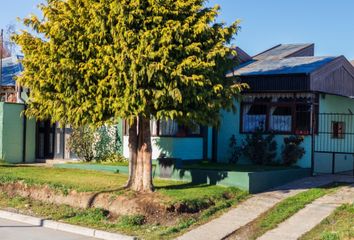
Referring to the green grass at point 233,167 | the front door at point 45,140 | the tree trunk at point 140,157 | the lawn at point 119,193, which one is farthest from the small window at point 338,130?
the front door at point 45,140

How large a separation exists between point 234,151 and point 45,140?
7679mm

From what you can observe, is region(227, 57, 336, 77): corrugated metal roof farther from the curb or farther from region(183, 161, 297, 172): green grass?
Answer: the curb

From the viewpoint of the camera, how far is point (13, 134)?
1948cm

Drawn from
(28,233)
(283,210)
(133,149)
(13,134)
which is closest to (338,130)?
(283,210)

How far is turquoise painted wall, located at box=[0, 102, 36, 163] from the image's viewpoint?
19188mm

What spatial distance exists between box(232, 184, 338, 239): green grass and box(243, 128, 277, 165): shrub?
3122mm

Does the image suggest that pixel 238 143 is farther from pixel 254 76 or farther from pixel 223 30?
pixel 223 30

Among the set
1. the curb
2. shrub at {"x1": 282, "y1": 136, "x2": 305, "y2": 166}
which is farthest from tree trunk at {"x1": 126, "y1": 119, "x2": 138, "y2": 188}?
shrub at {"x1": 282, "y1": 136, "x2": 305, "y2": 166}

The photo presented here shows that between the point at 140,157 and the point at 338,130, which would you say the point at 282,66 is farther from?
the point at 140,157

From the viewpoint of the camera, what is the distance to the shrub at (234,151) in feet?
56.9

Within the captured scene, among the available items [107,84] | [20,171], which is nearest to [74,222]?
[107,84]

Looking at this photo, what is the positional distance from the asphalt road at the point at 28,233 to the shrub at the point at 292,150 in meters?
8.22

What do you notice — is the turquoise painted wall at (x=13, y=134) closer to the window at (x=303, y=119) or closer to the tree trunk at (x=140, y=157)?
the tree trunk at (x=140, y=157)

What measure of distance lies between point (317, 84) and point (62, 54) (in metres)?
8.50
